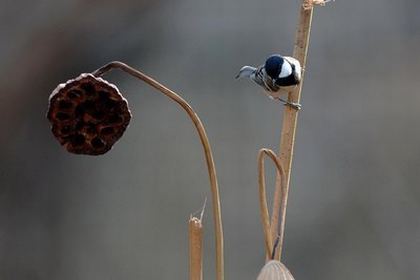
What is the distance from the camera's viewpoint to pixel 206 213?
1761 mm

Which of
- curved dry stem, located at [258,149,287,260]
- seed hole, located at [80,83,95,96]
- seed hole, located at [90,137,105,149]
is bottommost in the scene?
curved dry stem, located at [258,149,287,260]

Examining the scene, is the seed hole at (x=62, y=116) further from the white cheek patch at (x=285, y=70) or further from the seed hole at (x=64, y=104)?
the white cheek patch at (x=285, y=70)

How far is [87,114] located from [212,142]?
3.92ft

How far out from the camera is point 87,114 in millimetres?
553

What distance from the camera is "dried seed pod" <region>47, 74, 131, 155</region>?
0.54 m

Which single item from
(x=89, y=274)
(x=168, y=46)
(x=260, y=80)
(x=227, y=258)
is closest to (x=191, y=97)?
(x=168, y=46)

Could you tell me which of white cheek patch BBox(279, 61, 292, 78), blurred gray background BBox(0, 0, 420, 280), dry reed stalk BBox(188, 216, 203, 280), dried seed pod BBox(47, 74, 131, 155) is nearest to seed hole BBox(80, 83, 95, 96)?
dried seed pod BBox(47, 74, 131, 155)

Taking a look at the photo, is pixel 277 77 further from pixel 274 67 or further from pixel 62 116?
pixel 62 116

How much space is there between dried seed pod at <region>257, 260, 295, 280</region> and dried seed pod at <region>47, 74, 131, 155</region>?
0.17 metres

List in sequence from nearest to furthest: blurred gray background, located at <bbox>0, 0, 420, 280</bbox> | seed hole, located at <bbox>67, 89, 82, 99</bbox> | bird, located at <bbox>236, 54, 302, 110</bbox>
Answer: seed hole, located at <bbox>67, 89, 82, 99</bbox> < bird, located at <bbox>236, 54, 302, 110</bbox> < blurred gray background, located at <bbox>0, 0, 420, 280</bbox>

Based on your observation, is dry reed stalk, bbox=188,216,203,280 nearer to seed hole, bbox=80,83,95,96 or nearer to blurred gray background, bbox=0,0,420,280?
seed hole, bbox=80,83,95,96

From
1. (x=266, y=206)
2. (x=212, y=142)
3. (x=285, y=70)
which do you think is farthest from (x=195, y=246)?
(x=212, y=142)

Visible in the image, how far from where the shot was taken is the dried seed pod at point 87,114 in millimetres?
541

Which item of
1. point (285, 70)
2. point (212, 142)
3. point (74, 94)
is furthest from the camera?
point (212, 142)
